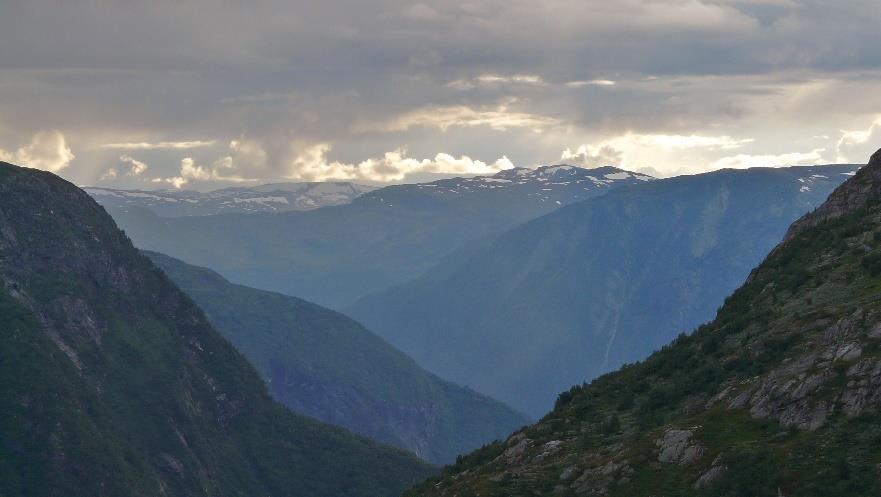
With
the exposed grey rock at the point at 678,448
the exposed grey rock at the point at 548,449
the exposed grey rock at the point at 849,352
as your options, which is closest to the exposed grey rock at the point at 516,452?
the exposed grey rock at the point at 548,449

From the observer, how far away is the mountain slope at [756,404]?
308 ft

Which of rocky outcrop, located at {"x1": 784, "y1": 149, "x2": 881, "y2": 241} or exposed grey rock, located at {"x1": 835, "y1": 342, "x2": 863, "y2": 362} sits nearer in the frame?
exposed grey rock, located at {"x1": 835, "y1": 342, "x2": 863, "y2": 362}

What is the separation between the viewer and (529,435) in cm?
13475

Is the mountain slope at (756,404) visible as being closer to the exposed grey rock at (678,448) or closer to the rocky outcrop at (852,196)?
the exposed grey rock at (678,448)

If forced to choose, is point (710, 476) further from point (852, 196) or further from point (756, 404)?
point (852, 196)

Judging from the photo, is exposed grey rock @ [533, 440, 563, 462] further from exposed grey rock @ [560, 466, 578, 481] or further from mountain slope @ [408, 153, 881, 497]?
exposed grey rock @ [560, 466, 578, 481]

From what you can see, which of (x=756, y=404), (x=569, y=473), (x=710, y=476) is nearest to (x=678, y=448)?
(x=756, y=404)

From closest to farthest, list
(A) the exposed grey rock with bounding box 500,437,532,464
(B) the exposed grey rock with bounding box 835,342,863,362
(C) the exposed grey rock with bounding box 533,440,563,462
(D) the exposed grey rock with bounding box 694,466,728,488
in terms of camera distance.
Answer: (D) the exposed grey rock with bounding box 694,466,728,488, (B) the exposed grey rock with bounding box 835,342,863,362, (C) the exposed grey rock with bounding box 533,440,563,462, (A) the exposed grey rock with bounding box 500,437,532,464

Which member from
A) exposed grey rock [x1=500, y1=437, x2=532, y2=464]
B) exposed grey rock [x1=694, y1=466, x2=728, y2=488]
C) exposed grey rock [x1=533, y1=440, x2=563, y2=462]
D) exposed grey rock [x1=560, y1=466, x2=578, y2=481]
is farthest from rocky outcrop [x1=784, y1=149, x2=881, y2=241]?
exposed grey rock [x1=694, y1=466, x2=728, y2=488]

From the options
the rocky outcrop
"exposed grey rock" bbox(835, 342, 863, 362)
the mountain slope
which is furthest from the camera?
the rocky outcrop

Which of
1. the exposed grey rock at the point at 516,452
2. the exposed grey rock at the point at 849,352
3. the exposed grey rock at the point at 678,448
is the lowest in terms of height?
the exposed grey rock at the point at 516,452

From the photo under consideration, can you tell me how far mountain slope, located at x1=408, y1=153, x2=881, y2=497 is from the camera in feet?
308

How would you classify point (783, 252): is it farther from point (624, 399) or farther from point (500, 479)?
point (500, 479)

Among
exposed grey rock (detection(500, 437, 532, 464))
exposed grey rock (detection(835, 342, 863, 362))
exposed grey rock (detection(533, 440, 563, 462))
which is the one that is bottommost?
exposed grey rock (detection(500, 437, 532, 464))
